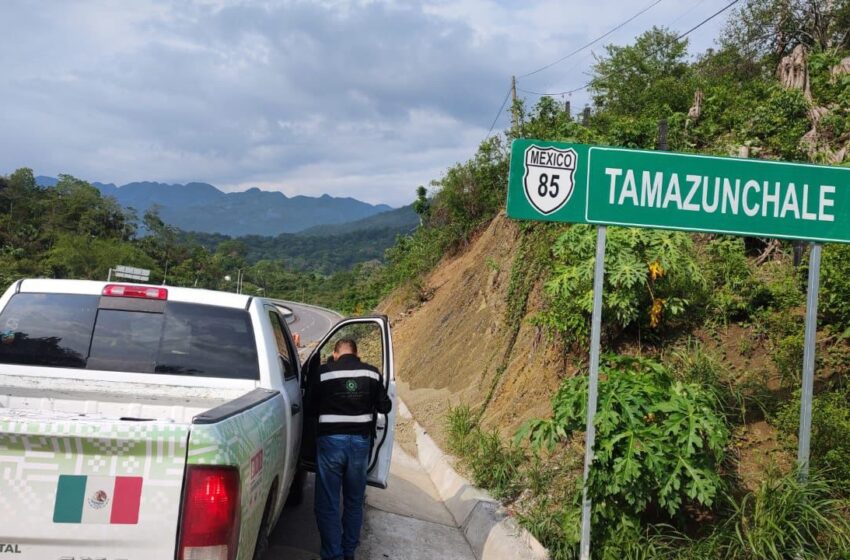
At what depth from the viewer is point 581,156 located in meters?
4.95

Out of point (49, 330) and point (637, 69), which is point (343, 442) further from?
point (637, 69)

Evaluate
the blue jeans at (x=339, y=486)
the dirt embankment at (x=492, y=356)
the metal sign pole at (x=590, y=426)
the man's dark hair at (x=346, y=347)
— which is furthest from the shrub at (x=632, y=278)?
the blue jeans at (x=339, y=486)

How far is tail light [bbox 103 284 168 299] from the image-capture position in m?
4.52

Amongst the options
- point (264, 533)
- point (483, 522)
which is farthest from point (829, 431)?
point (264, 533)

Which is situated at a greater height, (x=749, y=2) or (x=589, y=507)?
(x=749, y=2)

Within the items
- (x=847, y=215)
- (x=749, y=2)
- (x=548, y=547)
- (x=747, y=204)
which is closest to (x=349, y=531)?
(x=548, y=547)

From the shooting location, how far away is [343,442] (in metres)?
5.35

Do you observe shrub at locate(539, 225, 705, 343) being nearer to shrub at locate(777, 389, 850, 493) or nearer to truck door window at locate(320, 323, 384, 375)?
shrub at locate(777, 389, 850, 493)

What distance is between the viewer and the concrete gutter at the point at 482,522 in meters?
5.64

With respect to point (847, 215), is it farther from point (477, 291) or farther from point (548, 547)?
point (477, 291)

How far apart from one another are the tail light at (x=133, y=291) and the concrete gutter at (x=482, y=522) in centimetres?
332

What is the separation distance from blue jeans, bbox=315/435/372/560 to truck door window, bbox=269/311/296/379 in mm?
620

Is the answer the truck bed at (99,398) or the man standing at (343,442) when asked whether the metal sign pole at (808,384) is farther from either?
the truck bed at (99,398)

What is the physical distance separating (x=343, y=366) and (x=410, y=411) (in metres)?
8.43
